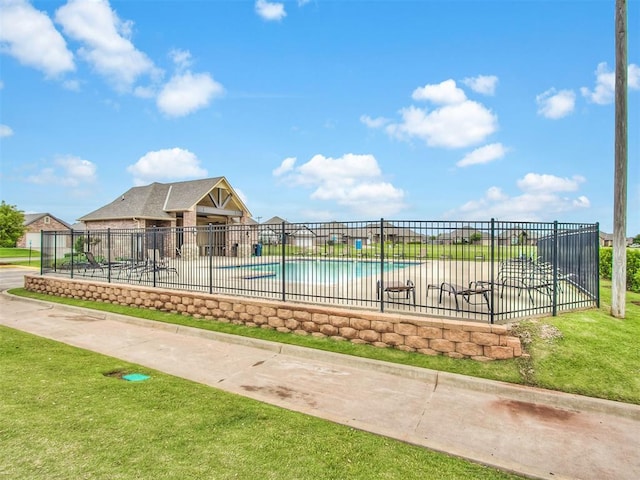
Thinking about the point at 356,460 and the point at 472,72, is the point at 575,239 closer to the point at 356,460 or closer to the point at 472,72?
the point at 356,460

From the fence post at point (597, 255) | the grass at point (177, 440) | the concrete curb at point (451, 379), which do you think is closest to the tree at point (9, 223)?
the concrete curb at point (451, 379)

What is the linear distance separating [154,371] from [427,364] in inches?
176

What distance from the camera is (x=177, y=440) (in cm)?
347

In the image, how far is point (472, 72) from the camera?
15125mm

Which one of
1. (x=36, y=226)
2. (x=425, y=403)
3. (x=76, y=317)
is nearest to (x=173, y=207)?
(x=76, y=317)

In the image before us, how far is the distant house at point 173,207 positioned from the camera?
2723 centimetres

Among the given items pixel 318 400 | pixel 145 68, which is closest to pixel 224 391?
pixel 318 400

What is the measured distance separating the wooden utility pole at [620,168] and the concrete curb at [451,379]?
3.49 metres

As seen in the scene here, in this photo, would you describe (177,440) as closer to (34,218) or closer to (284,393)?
(284,393)

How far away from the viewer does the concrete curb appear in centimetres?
443

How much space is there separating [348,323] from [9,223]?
53.0m

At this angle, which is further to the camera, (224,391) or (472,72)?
(472,72)

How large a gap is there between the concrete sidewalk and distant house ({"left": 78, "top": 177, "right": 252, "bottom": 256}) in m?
20.3

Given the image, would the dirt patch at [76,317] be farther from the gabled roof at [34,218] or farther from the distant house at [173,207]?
the gabled roof at [34,218]
